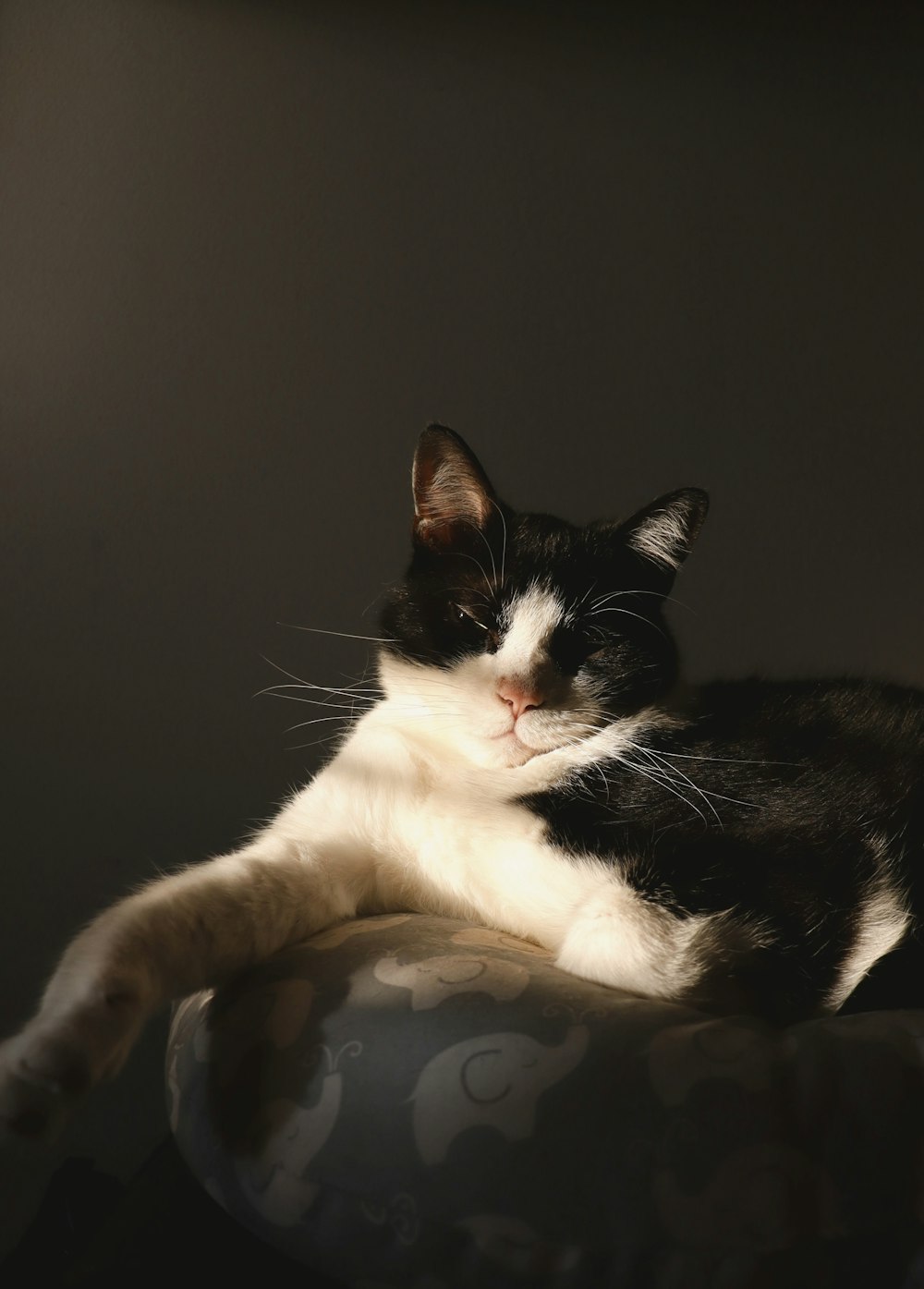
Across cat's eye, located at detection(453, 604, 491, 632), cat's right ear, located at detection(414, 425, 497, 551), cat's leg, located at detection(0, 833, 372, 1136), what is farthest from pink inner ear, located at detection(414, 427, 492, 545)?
cat's leg, located at detection(0, 833, 372, 1136)

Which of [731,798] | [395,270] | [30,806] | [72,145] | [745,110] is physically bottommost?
[30,806]

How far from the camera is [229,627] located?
1823 millimetres

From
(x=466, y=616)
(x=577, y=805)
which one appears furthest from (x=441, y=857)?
(x=466, y=616)

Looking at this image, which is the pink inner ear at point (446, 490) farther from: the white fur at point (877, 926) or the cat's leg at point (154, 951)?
the white fur at point (877, 926)

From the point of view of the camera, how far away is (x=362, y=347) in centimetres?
184

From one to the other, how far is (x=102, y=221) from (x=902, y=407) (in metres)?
1.57

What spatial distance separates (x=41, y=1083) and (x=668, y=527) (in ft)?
2.88

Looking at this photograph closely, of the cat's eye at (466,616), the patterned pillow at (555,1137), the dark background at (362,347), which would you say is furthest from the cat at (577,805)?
the dark background at (362,347)

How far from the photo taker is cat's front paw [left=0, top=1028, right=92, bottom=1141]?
678mm

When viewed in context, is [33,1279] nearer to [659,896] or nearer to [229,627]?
[659,896]

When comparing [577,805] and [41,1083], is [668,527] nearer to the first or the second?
[577,805]

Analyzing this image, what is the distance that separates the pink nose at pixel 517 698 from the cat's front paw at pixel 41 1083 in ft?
1.74

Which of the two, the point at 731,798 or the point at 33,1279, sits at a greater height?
the point at 731,798

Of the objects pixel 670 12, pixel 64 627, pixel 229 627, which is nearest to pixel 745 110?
pixel 670 12
